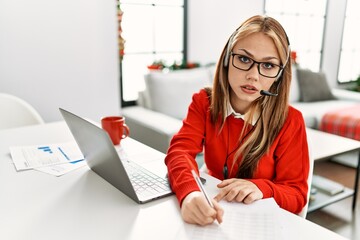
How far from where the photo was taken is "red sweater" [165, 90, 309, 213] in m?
0.97

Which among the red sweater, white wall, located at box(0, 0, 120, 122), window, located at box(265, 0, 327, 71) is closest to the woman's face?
the red sweater

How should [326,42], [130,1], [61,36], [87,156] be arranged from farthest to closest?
[326,42] < [130,1] < [61,36] < [87,156]

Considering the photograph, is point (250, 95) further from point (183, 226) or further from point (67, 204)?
point (67, 204)

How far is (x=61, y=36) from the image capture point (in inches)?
93.3

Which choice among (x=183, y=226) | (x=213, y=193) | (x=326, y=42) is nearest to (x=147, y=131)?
(x=213, y=193)

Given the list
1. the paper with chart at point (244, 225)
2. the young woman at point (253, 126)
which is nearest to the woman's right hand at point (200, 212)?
the paper with chart at point (244, 225)

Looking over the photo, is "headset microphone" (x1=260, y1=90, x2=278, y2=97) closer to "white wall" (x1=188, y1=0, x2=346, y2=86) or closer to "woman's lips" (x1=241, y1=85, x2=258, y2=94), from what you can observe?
"woman's lips" (x1=241, y1=85, x2=258, y2=94)

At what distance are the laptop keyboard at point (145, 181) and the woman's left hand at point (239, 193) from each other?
0.16 metres

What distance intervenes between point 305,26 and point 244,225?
13.6 ft

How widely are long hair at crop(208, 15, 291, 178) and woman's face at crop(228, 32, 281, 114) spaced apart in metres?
0.02

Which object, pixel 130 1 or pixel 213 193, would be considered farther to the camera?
pixel 130 1

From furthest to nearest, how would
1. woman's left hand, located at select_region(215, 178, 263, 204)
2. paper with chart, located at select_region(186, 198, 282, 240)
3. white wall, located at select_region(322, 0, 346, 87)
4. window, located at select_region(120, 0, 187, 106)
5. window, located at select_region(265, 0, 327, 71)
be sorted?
1. white wall, located at select_region(322, 0, 346, 87)
2. window, located at select_region(265, 0, 327, 71)
3. window, located at select_region(120, 0, 187, 106)
4. woman's left hand, located at select_region(215, 178, 263, 204)
5. paper with chart, located at select_region(186, 198, 282, 240)

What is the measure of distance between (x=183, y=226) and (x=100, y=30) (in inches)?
82.2

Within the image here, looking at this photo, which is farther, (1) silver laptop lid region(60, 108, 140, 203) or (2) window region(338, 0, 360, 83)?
(2) window region(338, 0, 360, 83)
